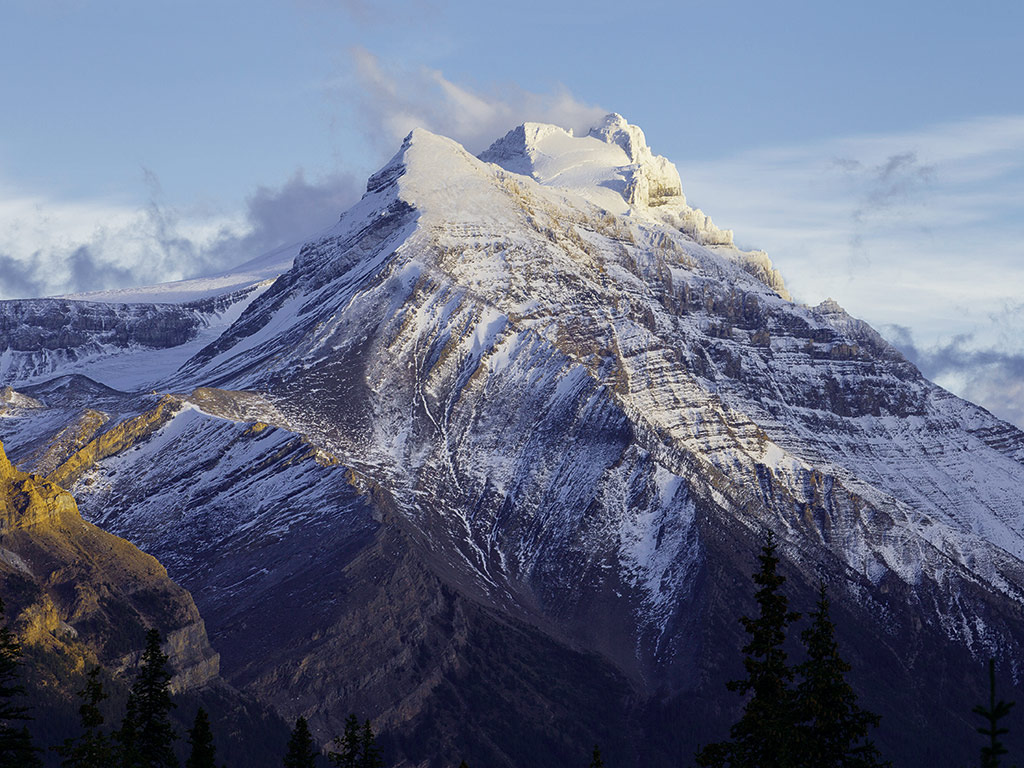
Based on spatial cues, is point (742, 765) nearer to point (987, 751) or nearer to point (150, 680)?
point (987, 751)

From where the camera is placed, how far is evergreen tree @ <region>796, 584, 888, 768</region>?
7956cm

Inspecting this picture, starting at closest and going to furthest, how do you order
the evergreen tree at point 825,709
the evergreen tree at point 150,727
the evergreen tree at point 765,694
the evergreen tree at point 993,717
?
the evergreen tree at point 993,717 < the evergreen tree at point 825,709 < the evergreen tree at point 765,694 < the evergreen tree at point 150,727

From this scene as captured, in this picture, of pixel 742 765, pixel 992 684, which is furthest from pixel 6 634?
pixel 992 684

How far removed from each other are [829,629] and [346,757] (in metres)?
31.1

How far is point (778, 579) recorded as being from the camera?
8275 cm

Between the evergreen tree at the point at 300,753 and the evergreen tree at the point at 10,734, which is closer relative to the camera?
the evergreen tree at the point at 10,734

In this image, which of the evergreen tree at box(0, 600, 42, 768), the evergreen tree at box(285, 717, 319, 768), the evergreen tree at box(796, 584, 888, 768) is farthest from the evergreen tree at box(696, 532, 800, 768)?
the evergreen tree at box(0, 600, 42, 768)

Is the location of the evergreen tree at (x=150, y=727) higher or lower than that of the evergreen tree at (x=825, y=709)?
lower

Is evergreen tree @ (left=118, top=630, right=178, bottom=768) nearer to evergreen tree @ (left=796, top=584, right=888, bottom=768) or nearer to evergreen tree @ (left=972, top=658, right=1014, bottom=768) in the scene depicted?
evergreen tree @ (left=796, top=584, right=888, bottom=768)

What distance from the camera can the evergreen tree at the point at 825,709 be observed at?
261 ft

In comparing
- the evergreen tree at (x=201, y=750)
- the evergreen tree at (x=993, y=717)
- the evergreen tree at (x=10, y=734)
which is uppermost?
the evergreen tree at (x=993, y=717)

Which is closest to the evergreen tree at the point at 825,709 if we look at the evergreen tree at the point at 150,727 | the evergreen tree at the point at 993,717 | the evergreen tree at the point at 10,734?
the evergreen tree at the point at 993,717

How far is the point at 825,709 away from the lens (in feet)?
263

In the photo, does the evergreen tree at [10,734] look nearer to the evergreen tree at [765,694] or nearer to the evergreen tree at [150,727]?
the evergreen tree at [150,727]
